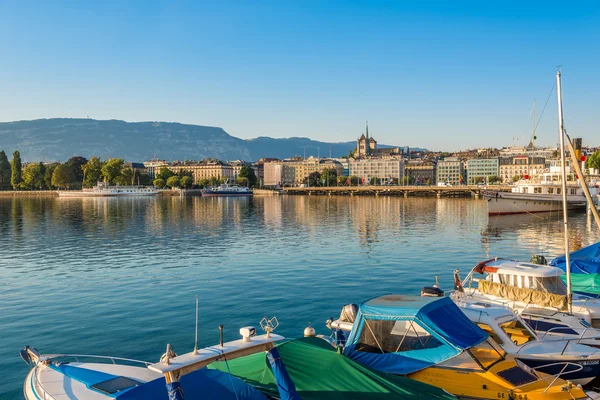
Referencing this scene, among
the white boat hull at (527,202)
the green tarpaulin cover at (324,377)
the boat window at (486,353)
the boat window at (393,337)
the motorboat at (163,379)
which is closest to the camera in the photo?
the motorboat at (163,379)

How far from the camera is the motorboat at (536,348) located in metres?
14.9

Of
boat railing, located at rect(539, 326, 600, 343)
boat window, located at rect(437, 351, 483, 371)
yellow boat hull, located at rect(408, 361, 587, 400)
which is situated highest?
boat window, located at rect(437, 351, 483, 371)

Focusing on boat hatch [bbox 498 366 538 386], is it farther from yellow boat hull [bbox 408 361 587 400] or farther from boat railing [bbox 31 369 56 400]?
boat railing [bbox 31 369 56 400]

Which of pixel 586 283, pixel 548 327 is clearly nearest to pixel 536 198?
pixel 586 283

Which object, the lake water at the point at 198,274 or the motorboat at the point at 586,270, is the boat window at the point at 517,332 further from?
the motorboat at the point at 586,270

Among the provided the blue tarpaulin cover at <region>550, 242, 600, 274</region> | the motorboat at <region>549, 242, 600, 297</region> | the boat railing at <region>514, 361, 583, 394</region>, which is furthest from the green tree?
the boat railing at <region>514, 361, 583, 394</region>

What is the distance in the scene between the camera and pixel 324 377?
451 inches

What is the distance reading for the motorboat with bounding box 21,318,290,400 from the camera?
419 inches

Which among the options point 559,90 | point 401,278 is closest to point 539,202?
point 401,278

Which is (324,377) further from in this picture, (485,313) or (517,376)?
(485,313)

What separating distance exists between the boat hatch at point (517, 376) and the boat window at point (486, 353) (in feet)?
1.53

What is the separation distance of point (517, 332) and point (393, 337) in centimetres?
449

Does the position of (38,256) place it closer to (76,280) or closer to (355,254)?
(76,280)

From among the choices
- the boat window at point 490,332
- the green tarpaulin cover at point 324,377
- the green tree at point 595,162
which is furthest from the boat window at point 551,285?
the green tree at point 595,162
